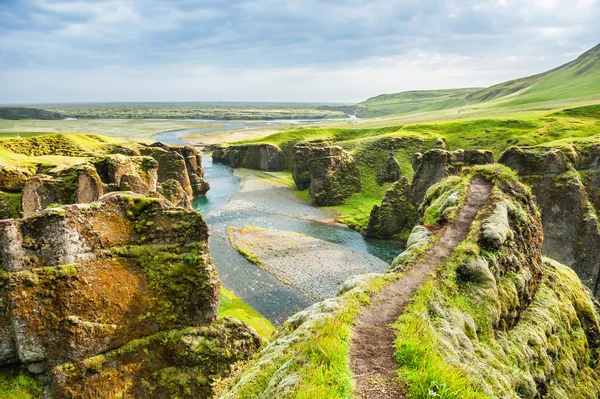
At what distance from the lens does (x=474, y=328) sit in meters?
14.0

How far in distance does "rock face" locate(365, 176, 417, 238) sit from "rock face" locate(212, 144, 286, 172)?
7654 cm

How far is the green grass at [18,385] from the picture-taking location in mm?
18641

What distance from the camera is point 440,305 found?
47.6 feet

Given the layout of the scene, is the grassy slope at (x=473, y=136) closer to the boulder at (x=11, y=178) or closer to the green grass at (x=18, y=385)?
the boulder at (x=11, y=178)

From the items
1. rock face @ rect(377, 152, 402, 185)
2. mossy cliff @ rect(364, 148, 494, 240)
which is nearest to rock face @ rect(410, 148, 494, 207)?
mossy cliff @ rect(364, 148, 494, 240)

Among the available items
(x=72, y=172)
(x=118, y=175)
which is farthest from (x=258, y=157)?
(x=72, y=172)

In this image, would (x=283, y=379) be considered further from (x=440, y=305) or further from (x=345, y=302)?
(x=440, y=305)

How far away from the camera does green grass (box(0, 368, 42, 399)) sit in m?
18.6

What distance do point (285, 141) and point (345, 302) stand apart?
137 meters

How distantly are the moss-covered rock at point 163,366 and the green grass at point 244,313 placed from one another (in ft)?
36.0

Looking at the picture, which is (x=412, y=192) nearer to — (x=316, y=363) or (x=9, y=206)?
(x=9, y=206)

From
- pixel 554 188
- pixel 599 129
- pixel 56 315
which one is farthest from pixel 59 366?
pixel 599 129

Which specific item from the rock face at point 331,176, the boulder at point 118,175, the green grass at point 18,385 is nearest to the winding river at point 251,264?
the rock face at point 331,176

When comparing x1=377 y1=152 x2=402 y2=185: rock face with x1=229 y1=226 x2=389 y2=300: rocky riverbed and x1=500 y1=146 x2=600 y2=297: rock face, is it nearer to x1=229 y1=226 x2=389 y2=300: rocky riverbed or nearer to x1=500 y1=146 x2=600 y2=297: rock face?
x1=229 y1=226 x2=389 y2=300: rocky riverbed
